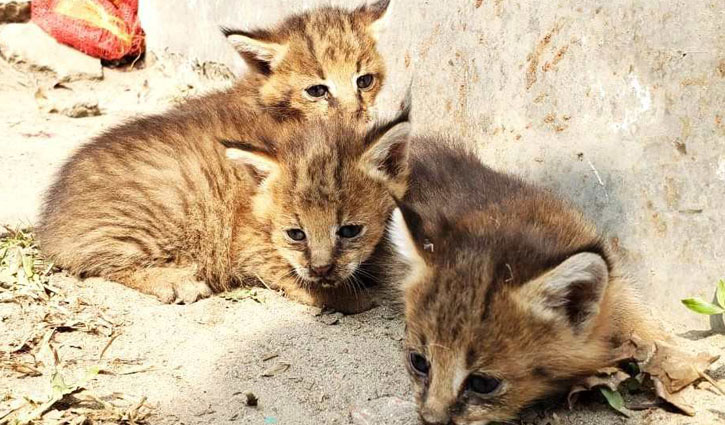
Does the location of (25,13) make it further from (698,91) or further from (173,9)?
(698,91)

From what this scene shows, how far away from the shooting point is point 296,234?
4.20 meters

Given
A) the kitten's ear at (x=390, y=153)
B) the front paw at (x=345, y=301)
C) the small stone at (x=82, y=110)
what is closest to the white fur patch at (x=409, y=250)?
the kitten's ear at (x=390, y=153)

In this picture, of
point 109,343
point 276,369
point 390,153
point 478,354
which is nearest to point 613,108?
point 390,153

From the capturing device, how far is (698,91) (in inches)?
129

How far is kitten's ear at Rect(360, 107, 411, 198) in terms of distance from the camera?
4023 millimetres

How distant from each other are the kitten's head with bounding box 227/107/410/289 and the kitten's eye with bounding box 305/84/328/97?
2.95 ft

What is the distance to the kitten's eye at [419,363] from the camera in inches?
116

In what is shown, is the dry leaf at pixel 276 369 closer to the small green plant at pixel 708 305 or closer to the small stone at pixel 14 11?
the small green plant at pixel 708 305

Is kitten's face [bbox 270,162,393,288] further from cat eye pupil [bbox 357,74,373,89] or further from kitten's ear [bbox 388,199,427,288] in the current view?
cat eye pupil [bbox 357,74,373,89]

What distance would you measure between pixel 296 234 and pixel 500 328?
1.65 m

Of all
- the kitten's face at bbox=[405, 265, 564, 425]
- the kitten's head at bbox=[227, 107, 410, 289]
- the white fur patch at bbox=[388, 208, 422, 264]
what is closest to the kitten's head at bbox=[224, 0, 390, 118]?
the kitten's head at bbox=[227, 107, 410, 289]

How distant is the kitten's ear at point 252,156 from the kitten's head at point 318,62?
89cm

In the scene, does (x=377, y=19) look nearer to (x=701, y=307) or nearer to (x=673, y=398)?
(x=701, y=307)

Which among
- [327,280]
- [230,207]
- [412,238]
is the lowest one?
[327,280]
